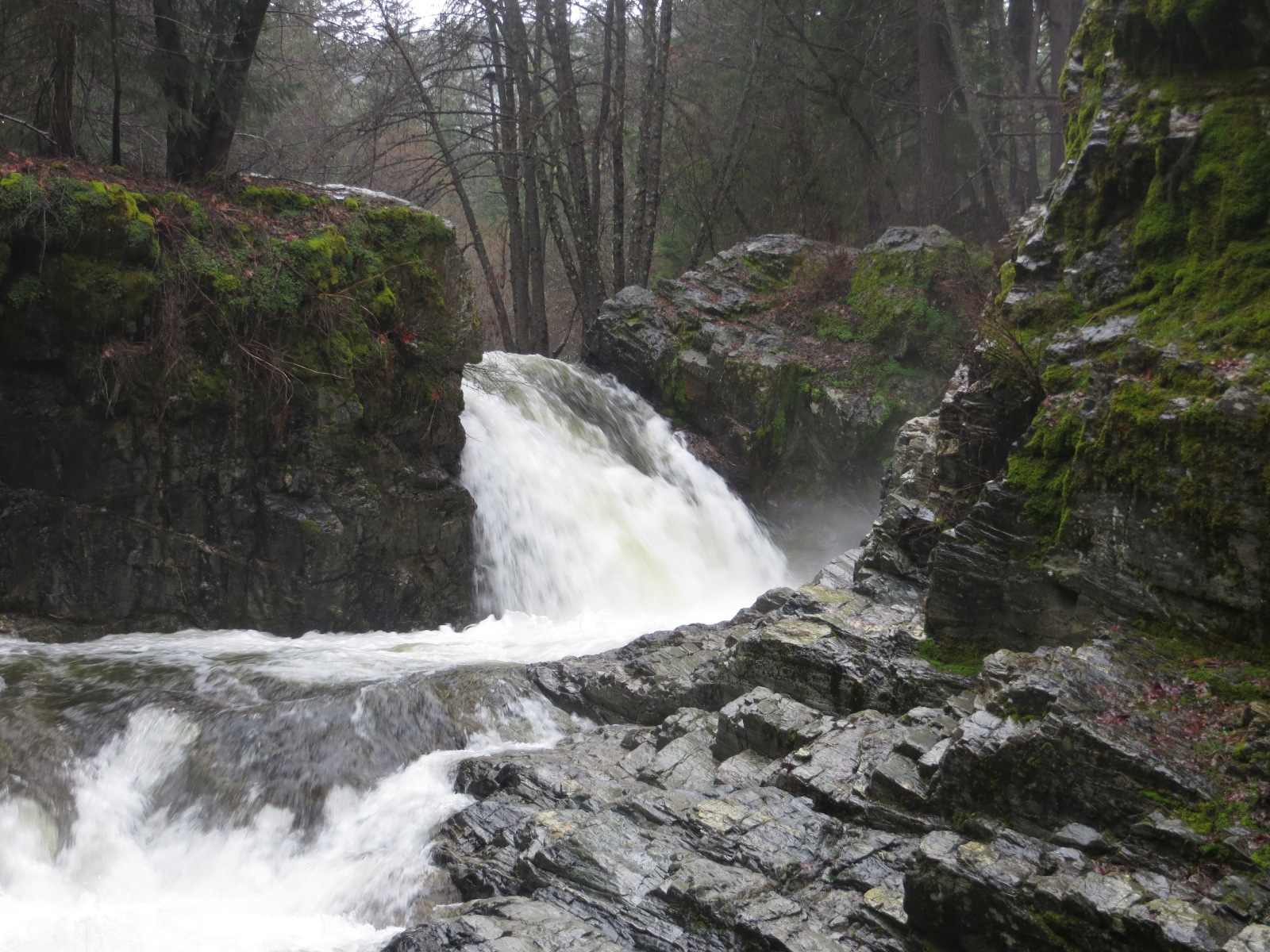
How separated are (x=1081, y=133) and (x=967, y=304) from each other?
20.4 feet

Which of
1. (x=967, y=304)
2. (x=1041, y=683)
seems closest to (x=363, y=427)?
(x=1041, y=683)

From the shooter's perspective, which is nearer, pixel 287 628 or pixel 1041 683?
pixel 1041 683

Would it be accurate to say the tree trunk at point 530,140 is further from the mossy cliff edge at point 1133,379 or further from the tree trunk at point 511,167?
the mossy cliff edge at point 1133,379

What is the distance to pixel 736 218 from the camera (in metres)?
18.9

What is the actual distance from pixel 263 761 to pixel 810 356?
10257mm

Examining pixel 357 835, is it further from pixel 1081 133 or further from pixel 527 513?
pixel 1081 133

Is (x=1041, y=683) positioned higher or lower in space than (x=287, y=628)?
higher

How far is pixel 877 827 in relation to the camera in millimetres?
4516

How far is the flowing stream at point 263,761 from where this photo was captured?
16.0 ft

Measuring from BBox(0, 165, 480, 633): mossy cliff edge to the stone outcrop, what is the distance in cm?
512

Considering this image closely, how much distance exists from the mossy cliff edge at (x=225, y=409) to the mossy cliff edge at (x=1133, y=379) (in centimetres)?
542

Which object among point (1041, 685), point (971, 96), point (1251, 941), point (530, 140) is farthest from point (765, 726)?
point (530, 140)

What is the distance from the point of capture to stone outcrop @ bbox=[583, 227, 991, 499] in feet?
44.1

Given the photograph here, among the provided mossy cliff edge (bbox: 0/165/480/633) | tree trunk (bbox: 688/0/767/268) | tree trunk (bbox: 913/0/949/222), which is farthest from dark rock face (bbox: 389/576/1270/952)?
tree trunk (bbox: 688/0/767/268)
